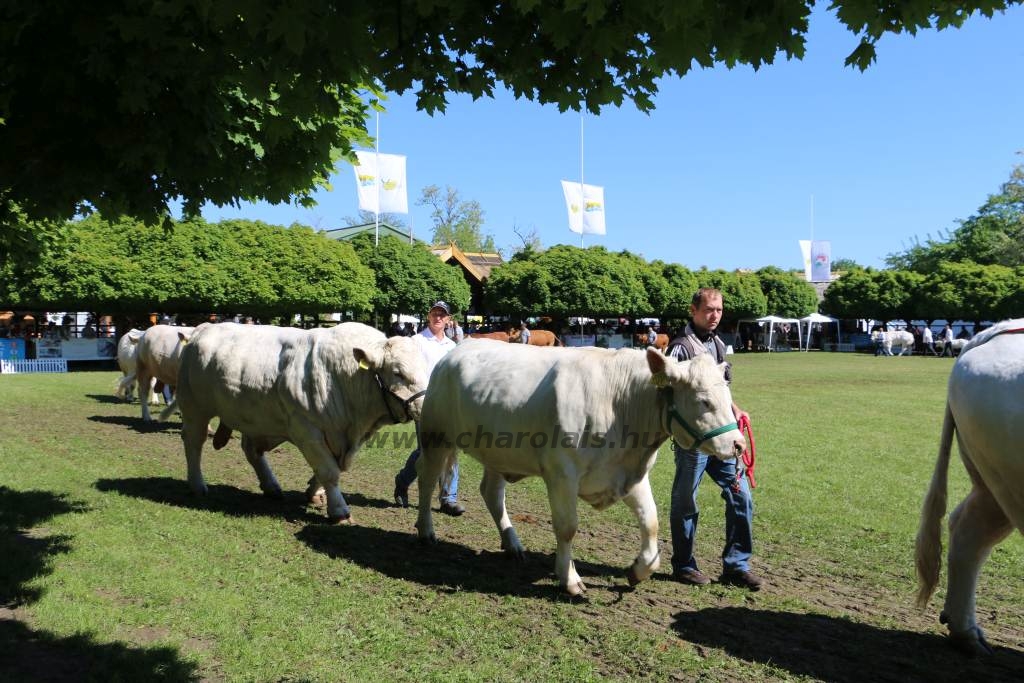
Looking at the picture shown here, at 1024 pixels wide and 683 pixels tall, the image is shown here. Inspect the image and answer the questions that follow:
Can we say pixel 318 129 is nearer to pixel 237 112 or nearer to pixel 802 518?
pixel 237 112

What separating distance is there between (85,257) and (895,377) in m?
31.1

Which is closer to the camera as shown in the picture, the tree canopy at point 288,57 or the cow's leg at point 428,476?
the tree canopy at point 288,57

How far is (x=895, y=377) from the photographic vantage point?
93.5ft

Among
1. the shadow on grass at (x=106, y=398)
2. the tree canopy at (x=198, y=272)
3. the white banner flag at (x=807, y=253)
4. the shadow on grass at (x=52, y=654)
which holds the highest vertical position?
the white banner flag at (x=807, y=253)

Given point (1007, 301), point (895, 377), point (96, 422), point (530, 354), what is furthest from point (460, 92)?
point (1007, 301)

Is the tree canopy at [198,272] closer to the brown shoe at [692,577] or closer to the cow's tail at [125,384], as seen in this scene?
the cow's tail at [125,384]

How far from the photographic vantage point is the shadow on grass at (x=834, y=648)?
14.3 ft

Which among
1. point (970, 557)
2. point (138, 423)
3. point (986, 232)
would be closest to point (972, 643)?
point (970, 557)

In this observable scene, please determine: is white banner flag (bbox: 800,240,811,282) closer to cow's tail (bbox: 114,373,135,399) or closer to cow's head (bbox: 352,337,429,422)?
cow's tail (bbox: 114,373,135,399)

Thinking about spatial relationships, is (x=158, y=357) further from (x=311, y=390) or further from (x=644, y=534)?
(x=644, y=534)

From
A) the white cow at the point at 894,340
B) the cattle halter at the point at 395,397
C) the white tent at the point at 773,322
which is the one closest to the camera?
the cattle halter at the point at 395,397

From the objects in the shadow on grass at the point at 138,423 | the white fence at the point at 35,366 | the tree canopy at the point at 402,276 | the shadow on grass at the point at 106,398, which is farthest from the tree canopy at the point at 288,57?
the tree canopy at the point at 402,276

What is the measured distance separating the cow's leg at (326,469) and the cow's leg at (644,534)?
318cm

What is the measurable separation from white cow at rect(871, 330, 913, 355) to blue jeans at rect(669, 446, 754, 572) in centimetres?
4953
